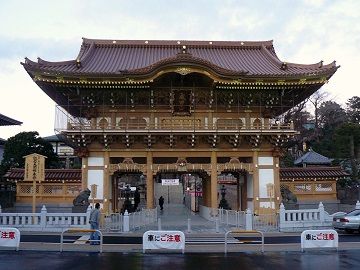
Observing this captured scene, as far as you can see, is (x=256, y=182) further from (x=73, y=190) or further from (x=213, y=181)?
(x=73, y=190)

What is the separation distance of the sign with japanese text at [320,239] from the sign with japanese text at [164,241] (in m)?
4.85

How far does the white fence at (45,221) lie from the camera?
21844mm

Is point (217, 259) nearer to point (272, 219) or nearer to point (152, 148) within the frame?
point (272, 219)

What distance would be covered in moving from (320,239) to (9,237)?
1217 cm

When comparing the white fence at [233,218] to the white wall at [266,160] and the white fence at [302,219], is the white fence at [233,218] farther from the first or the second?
the white wall at [266,160]

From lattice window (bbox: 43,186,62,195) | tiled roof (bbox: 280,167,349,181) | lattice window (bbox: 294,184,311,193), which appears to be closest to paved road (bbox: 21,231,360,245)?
lattice window (bbox: 43,186,62,195)

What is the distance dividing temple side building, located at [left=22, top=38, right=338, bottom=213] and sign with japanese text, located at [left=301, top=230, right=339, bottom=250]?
9.89 metres

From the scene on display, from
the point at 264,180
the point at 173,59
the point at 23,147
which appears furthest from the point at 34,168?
the point at 23,147

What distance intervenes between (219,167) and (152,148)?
14.8ft

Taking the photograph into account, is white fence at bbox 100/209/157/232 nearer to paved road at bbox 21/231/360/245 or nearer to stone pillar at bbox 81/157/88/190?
paved road at bbox 21/231/360/245

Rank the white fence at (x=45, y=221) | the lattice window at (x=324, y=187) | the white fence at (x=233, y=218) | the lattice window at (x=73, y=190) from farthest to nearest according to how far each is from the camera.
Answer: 1. the lattice window at (x=324, y=187)
2. the lattice window at (x=73, y=190)
3. the white fence at (x=233, y=218)
4. the white fence at (x=45, y=221)

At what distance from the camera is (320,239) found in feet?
51.7

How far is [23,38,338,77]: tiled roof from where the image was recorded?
24.5m

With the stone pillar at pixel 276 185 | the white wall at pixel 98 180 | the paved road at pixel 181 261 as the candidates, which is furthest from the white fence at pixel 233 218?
the paved road at pixel 181 261
